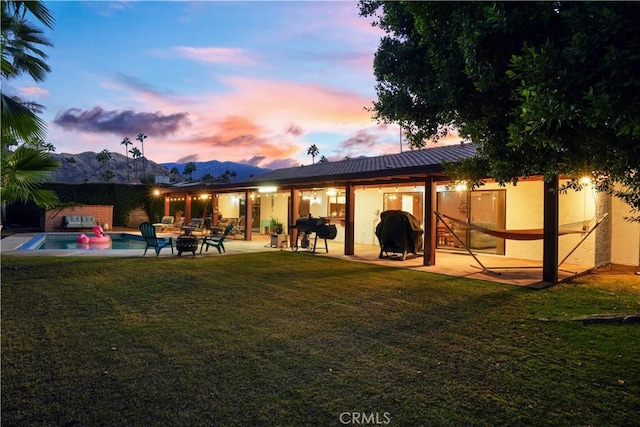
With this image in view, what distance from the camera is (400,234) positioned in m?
10.8

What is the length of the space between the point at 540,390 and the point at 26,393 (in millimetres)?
4088

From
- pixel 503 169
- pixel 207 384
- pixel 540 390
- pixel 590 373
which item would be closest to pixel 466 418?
pixel 540 390

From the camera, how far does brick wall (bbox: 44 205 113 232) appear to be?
2019 cm

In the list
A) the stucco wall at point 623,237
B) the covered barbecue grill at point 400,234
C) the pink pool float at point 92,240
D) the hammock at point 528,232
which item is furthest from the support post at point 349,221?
the pink pool float at point 92,240

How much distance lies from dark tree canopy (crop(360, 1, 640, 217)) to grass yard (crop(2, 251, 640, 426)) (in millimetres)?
1836

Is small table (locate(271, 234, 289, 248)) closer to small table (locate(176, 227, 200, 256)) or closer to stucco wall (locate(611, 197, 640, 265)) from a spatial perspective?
small table (locate(176, 227, 200, 256))

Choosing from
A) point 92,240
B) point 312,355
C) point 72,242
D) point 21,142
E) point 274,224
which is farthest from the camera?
point 274,224

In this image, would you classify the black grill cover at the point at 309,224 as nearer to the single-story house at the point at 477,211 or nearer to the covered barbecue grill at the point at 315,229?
the covered barbecue grill at the point at 315,229

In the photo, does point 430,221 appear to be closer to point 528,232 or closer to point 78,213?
point 528,232

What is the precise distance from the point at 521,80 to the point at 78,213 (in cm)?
2441

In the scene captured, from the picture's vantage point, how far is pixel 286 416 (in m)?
2.56

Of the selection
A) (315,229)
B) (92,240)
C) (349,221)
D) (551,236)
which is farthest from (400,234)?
(92,240)

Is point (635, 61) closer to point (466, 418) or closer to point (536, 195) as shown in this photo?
point (466, 418)

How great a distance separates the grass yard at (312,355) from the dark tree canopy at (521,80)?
6.02 feet
